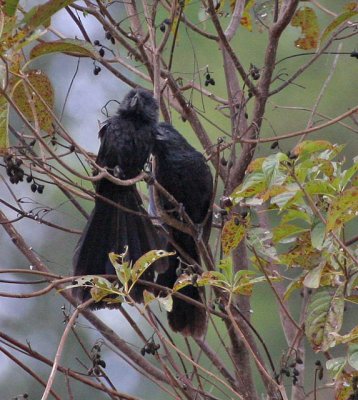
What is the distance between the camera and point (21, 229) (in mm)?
7801

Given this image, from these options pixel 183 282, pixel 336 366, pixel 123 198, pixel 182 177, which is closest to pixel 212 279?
pixel 183 282

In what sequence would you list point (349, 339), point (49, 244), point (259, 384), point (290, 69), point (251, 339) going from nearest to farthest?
1. point (349, 339)
2. point (251, 339)
3. point (259, 384)
4. point (290, 69)
5. point (49, 244)

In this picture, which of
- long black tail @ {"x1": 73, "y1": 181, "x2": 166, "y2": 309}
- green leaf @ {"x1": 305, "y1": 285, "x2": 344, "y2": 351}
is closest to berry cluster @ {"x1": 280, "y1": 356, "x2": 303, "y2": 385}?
green leaf @ {"x1": 305, "y1": 285, "x2": 344, "y2": 351}

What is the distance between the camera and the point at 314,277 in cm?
216

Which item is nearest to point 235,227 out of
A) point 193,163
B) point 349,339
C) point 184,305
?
point 349,339

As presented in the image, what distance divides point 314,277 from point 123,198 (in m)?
1.35

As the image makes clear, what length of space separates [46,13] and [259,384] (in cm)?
454

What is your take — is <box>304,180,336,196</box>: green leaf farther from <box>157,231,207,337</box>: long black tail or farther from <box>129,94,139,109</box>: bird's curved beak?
<box>129,94,139,109</box>: bird's curved beak

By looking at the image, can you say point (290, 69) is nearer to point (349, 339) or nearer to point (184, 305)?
point (184, 305)

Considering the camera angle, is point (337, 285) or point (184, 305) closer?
point (337, 285)

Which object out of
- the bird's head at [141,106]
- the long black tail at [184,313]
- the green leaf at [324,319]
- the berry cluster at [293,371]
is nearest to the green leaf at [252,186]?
the green leaf at [324,319]

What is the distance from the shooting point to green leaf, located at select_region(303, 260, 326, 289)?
2.13 m

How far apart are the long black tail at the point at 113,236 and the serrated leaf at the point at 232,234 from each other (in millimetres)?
781

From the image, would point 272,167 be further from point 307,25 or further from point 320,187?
point 307,25
